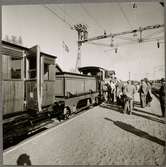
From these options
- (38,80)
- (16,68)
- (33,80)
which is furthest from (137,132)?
(16,68)

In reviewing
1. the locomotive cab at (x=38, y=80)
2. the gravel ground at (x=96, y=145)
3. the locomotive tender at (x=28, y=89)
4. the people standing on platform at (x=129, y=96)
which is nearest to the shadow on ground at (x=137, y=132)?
the gravel ground at (x=96, y=145)

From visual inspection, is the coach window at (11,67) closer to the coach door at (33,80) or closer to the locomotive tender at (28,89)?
the locomotive tender at (28,89)

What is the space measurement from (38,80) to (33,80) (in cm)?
30

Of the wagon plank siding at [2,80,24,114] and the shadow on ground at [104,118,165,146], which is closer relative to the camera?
the wagon plank siding at [2,80,24,114]

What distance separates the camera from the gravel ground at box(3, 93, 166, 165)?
2.77m

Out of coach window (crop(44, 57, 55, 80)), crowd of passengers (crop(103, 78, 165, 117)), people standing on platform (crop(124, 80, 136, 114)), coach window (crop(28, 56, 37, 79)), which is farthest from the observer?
people standing on platform (crop(124, 80, 136, 114))

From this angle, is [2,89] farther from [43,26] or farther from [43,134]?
[43,26]

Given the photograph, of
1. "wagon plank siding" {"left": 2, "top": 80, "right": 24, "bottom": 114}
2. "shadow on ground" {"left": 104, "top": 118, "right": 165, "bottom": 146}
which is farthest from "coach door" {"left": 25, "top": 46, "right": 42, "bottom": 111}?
"shadow on ground" {"left": 104, "top": 118, "right": 165, "bottom": 146}

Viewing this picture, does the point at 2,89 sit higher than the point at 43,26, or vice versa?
the point at 43,26

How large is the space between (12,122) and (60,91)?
5.31ft

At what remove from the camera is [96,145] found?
3.13 m

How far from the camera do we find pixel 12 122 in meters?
3.40

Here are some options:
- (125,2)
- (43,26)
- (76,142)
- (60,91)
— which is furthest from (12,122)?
(125,2)

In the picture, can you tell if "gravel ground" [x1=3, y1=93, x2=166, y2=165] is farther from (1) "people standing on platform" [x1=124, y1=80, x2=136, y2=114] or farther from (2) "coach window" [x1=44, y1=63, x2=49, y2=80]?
(2) "coach window" [x1=44, y1=63, x2=49, y2=80]
